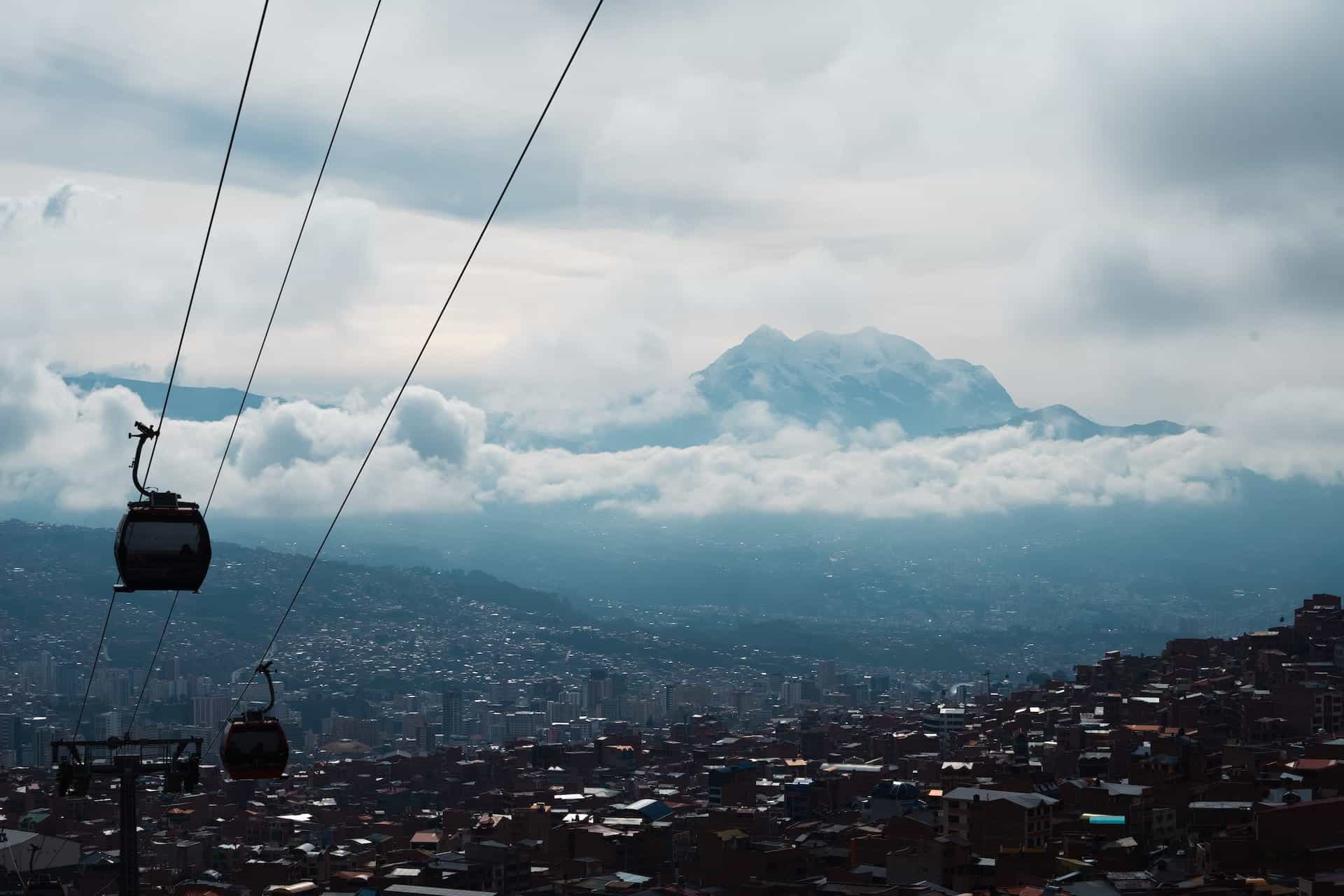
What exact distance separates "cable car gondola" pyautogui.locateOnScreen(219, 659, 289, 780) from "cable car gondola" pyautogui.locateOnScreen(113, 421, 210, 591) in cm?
200

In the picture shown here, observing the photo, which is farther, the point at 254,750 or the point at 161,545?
the point at 254,750

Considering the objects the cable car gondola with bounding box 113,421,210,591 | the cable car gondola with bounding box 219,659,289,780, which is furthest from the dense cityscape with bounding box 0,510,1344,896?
the cable car gondola with bounding box 113,421,210,591

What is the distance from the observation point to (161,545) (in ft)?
64.0

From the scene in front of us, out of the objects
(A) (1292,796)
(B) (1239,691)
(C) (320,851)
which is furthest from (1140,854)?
(B) (1239,691)

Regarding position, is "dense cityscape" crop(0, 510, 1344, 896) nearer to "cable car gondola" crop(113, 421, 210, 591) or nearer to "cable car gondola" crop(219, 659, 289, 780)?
"cable car gondola" crop(219, 659, 289, 780)

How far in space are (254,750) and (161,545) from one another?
10.3ft

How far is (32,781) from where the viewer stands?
279 feet

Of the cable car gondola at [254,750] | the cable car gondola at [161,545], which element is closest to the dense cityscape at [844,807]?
the cable car gondola at [254,750]

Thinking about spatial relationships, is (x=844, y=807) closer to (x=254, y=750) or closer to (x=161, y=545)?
(x=254, y=750)

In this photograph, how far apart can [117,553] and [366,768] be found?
83027 mm

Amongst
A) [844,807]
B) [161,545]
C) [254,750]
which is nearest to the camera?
[161,545]

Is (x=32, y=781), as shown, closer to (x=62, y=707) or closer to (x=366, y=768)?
(x=366, y=768)

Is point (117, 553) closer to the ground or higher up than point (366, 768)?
higher up

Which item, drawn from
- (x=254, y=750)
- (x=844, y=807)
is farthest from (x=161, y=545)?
(x=844, y=807)
